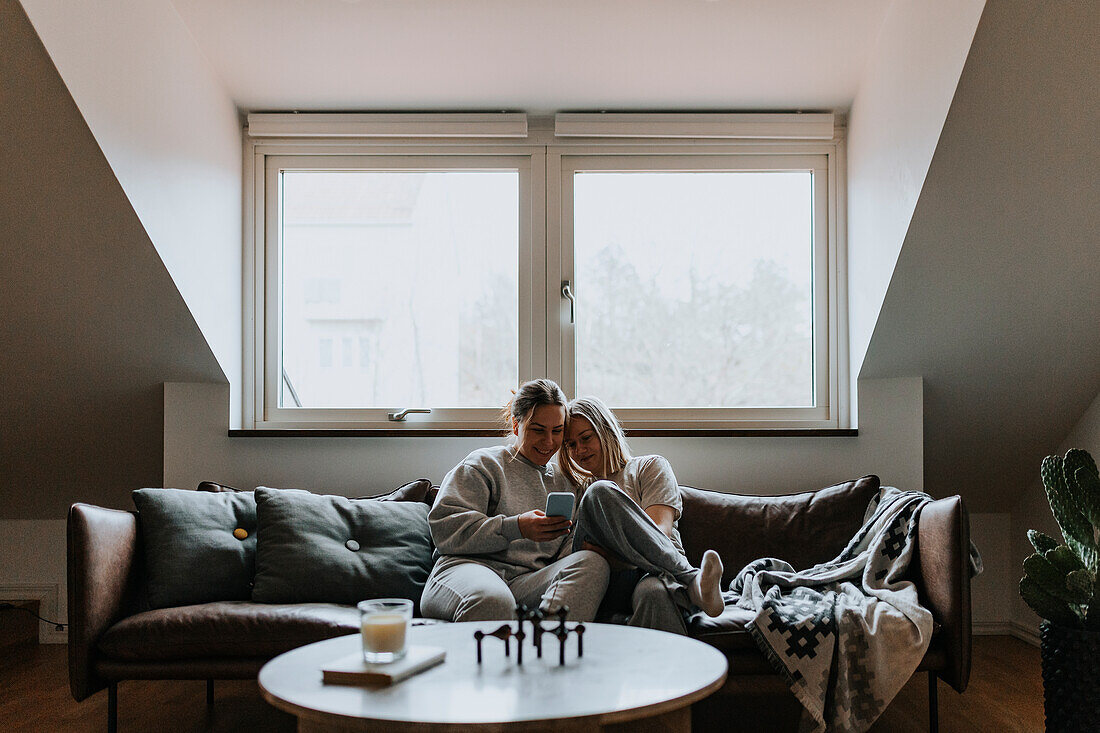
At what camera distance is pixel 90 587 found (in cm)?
233

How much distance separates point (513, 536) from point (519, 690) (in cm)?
111

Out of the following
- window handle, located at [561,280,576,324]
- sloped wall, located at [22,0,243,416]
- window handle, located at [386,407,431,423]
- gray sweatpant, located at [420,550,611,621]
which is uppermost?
sloped wall, located at [22,0,243,416]

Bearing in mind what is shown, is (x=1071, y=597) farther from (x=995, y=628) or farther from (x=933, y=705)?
(x=995, y=628)

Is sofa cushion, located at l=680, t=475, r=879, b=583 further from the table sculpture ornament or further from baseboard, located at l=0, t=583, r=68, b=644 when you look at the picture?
baseboard, located at l=0, t=583, r=68, b=644

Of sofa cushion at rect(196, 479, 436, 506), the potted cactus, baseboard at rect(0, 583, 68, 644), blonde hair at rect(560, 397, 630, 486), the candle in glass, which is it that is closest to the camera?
the candle in glass

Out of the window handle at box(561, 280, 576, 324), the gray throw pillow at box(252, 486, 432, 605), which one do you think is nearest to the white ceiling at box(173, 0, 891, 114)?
the window handle at box(561, 280, 576, 324)

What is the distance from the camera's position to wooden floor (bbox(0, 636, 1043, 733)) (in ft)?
8.74

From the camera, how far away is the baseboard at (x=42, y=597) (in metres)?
3.69

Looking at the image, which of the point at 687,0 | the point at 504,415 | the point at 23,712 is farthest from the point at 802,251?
the point at 23,712

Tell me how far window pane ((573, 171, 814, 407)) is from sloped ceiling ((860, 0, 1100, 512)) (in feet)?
1.40

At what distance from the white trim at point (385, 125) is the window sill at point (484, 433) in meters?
1.14

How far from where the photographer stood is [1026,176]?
2.64 m

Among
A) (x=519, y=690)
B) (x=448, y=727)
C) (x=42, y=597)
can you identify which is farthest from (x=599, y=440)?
(x=42, y=597)

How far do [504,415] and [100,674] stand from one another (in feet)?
4.83
